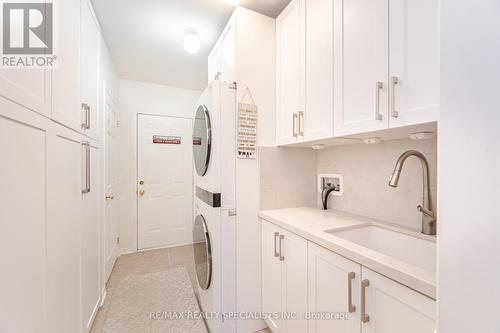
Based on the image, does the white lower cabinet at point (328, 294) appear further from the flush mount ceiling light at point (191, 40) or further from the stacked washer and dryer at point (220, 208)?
the flush mount ceiling light at point (191, 40)

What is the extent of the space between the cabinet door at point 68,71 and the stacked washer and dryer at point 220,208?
2.70ft

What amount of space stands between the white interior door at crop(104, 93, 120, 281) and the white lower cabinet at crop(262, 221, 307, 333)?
1.76 meters

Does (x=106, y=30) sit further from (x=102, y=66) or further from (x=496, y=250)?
(x=496, y=250)

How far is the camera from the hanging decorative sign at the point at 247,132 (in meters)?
1.52

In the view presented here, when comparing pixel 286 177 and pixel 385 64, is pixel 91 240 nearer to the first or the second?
pixel 286 177

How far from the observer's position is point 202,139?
5.44 feet

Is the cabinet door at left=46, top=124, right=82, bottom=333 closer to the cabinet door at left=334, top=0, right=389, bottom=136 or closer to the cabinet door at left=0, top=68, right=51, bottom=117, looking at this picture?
the cabinet door at left=0, top=68, right=51, bottom=117

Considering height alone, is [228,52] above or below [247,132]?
above

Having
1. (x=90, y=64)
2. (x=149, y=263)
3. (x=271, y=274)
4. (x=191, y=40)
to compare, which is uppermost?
(x=191, y=40)

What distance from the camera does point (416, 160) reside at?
1147 mm

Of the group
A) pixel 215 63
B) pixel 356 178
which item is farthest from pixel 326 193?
pixel 215 63

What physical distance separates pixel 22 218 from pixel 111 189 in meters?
1.91

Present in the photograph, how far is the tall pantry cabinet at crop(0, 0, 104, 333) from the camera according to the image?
0.71m

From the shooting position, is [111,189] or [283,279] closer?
[283,279]
